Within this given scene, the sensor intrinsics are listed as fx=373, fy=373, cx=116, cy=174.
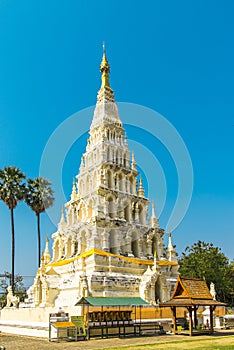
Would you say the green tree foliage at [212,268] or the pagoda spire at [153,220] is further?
the green tree foliage at [212,268]

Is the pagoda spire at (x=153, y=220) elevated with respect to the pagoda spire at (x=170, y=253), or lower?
elevated

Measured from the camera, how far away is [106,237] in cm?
3978

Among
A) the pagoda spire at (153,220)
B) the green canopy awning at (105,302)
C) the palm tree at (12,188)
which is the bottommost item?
the green canopy awning at (105,302)

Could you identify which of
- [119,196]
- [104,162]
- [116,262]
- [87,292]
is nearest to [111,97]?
[104,162]

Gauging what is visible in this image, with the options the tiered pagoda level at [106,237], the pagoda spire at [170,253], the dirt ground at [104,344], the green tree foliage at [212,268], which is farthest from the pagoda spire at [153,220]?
the dirt ground at [104,344]

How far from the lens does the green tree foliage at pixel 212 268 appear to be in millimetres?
55844

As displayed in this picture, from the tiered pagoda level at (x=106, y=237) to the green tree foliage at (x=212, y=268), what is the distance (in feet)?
47.6

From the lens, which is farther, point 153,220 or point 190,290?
point 153,220

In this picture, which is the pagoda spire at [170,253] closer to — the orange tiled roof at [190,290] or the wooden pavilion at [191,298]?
the wooden pavilion at [191,298]

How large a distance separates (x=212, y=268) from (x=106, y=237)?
80.7 feet

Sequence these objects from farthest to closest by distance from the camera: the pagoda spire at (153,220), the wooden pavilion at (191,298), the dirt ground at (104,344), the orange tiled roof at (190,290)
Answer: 1. the pagoda spire at (153,220)
2. the orange tiled roof at (190,290)
3. the wooden pavilion at (191,298)
4. the dirt ground at (104,344)

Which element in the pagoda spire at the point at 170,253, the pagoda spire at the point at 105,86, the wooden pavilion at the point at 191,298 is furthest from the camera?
the pagoda spire at the point at 105,86

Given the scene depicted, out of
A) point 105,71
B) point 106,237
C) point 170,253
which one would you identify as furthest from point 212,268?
point 105,71

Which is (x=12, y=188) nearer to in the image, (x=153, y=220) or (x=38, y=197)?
(x=38, y=197)
